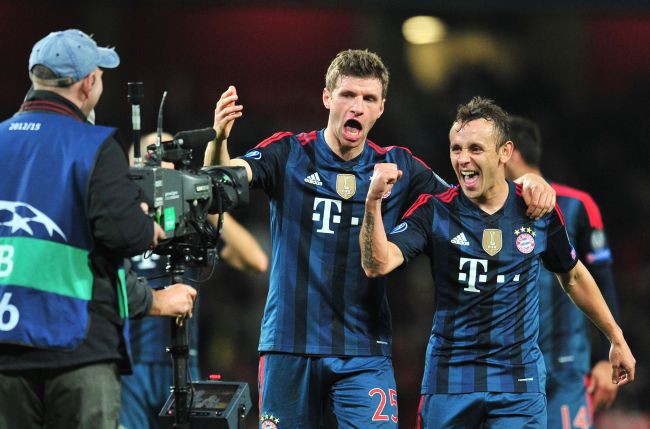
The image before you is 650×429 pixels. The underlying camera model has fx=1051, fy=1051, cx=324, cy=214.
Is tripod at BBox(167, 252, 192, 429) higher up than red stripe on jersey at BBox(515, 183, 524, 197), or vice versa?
red stripe on jersey at BBox(515, 183, 524, 197)

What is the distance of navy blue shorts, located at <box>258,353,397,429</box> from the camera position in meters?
4.28

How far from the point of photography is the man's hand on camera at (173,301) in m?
3.59

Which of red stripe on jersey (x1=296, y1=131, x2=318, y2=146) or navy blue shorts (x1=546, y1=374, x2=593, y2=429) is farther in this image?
navy blue shorts (x1=546, y1=374, x2=593, y2=429)

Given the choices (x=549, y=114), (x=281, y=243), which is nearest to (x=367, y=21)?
(x=549, y=114)

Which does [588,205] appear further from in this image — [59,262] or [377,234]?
[59,262]

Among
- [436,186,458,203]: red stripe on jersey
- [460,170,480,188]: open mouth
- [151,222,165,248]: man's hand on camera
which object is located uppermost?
[460,170,480,188]: open mouth

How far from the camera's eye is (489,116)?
4.37 metres

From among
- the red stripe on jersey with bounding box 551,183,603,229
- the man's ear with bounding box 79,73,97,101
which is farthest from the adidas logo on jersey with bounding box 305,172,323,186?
the red stripe on jersey with bounding box 551,183,603,229

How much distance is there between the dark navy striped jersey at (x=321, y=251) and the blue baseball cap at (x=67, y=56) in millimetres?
1062

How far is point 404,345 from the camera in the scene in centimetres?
875

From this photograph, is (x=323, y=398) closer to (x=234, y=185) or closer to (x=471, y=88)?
(x=234, y=185)

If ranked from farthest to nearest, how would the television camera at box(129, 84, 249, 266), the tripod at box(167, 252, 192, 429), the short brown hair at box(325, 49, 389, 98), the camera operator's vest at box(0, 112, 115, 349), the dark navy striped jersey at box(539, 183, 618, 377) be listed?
the dark navy striped jersey at box(539, 183, 618, 377)
the short brown hair at box(325, 49, 389, 98)
the tripod at box(167, 252, 192, 429)
the television camera at box(129, 84, 249, 266)
the camera operator's vest at box(0, 112, 115, 349)

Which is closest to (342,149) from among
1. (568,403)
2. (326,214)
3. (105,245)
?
(326,214)

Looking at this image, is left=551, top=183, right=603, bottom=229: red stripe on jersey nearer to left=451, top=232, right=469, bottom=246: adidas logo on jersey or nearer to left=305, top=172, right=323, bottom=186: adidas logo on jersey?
left=451, top=232, right=469, bottom=246: adidas logo on jersey
